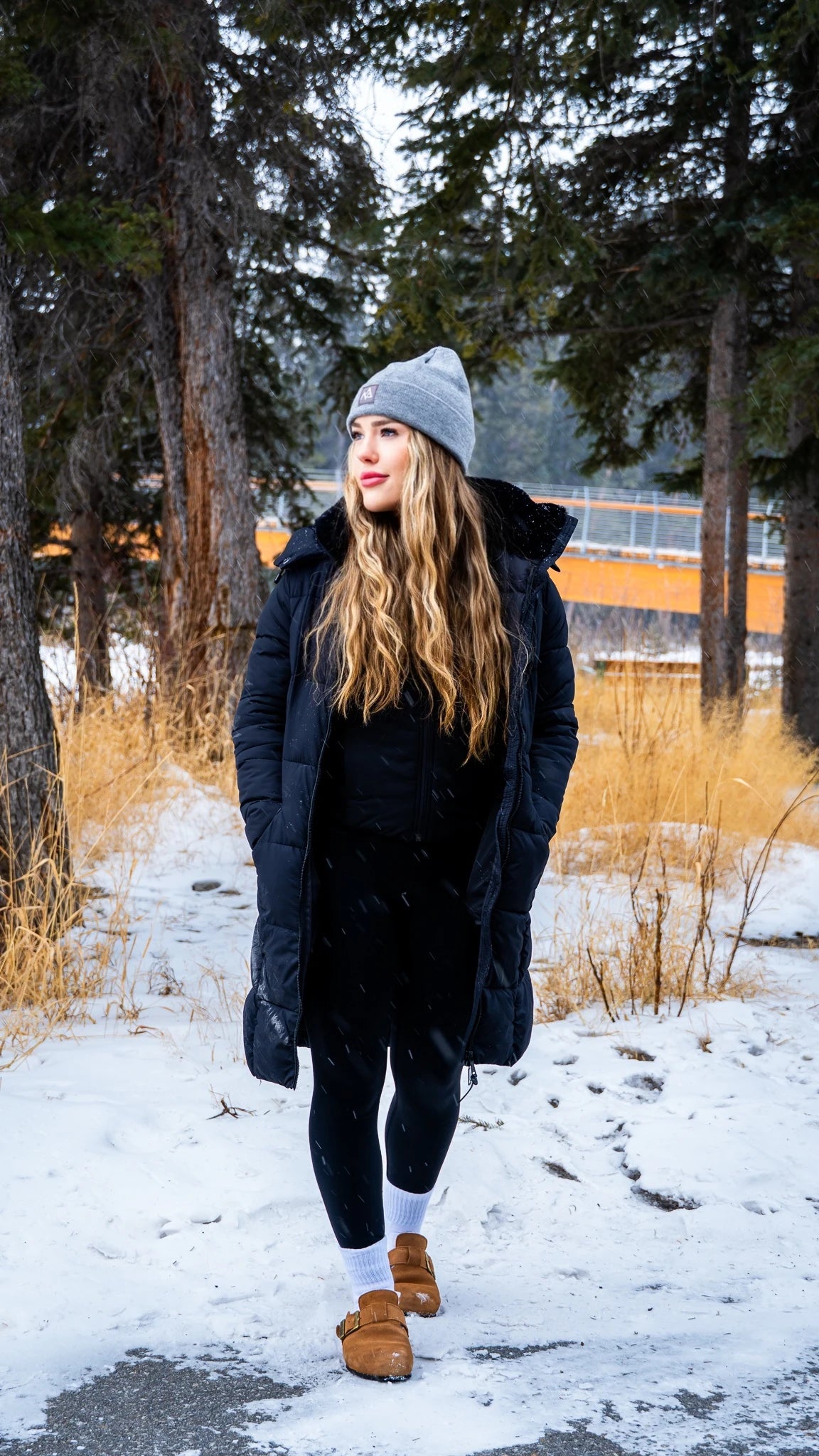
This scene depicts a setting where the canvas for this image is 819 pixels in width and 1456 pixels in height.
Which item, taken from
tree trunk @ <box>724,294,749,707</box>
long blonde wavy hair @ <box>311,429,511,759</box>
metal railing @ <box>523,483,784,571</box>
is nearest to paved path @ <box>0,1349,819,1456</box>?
long blonde wavy hair @ <box>311,429,511,759</box>

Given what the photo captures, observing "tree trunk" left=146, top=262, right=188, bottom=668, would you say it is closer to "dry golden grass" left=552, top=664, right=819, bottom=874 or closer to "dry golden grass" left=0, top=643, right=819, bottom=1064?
"dry golden grass" left=0, top=643, right=819, bottom=1064

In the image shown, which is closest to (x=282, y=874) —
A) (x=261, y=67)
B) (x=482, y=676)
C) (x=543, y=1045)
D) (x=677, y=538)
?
(x=482, y=676)

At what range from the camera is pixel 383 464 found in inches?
90.4

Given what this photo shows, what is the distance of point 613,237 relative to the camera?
9.36 metres

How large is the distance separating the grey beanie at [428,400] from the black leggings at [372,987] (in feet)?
2.65

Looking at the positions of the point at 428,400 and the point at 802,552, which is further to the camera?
the point at 802,552

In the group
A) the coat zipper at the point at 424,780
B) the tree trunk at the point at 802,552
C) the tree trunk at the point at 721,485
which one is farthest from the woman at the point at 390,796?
the tree trunk at the point at 802,552

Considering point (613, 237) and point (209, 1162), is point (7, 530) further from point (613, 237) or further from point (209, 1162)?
point (613, 237)

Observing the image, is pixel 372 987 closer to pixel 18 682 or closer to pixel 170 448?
pixel 18 682

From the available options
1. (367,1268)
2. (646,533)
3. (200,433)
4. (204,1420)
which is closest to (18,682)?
(367,1268)

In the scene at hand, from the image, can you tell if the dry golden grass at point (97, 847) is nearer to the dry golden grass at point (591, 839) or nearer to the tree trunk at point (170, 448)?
the dry golden grass at point (591, 839)

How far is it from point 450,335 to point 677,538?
15571 mm

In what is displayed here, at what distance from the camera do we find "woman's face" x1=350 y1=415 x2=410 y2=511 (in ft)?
7.52

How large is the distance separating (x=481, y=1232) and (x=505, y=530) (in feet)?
5.66
